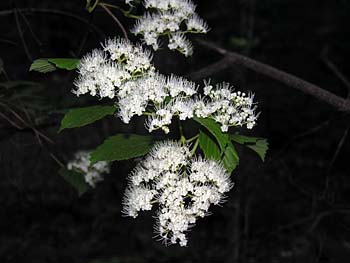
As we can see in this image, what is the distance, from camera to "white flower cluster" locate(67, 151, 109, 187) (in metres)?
2.91

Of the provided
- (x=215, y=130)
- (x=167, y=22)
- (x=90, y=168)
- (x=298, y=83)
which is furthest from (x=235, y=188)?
(x=215, y=130)

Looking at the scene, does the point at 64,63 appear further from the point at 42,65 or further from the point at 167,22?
the point at 167,22

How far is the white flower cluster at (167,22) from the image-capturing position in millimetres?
2148

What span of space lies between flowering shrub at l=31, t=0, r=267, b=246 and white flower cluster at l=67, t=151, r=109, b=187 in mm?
1121

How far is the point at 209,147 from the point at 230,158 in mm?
95

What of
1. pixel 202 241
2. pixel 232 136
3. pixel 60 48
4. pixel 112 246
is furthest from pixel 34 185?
pixel 232 136

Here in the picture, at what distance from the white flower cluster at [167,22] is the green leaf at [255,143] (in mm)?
597

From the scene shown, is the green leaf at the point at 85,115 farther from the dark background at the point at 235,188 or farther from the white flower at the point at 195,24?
the dark background at the point at 235,188

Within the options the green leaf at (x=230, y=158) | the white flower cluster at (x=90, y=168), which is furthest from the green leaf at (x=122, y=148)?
the white flower cluster at (x=90, y=168)

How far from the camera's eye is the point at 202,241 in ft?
19.5

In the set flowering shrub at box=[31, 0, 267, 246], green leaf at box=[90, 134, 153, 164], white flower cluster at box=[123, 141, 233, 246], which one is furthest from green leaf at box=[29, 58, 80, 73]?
white flower cluster at box=[123, 141, 233, 246]

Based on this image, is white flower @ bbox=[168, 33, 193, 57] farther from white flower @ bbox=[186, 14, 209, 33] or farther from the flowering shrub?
the flowering shrub

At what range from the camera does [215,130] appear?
1568 millimetres

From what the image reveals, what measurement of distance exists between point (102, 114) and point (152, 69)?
0.78 ft
